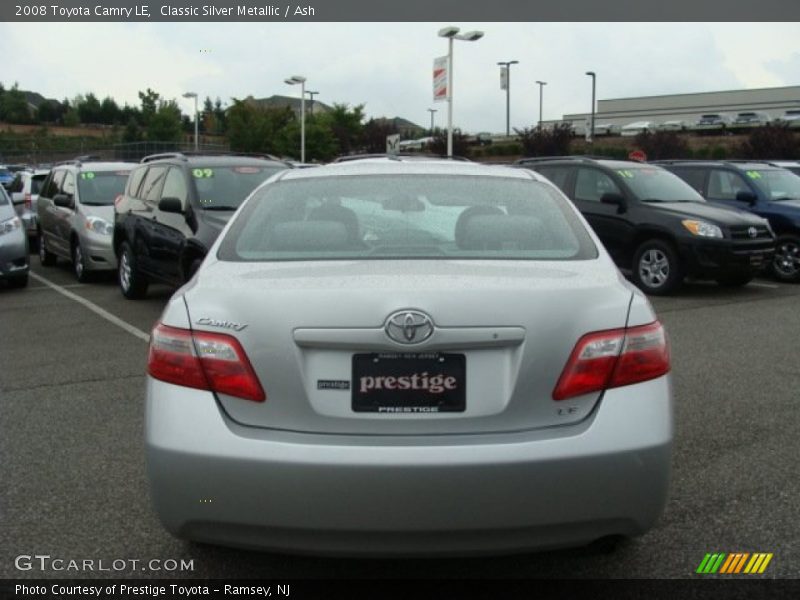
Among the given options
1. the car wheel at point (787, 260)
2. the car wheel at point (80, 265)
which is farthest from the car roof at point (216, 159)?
the car wheel at point (787, 260)

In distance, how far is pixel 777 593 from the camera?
128 inches

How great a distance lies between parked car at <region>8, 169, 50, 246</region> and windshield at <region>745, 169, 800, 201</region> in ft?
40.8

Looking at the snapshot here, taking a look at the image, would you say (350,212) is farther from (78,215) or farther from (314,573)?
(78,215)

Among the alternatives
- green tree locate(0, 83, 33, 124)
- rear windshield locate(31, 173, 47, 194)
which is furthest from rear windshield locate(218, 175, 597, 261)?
green tree locate(0, 83, 33, 124)

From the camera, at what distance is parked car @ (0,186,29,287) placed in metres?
11.9

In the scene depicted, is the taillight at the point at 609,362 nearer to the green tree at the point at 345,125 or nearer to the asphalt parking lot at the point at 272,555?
the asphalt parking lot at the point at 272,555

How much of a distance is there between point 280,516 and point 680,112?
105 meters

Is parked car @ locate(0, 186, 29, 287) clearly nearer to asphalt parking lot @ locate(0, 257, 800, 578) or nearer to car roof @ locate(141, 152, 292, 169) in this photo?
car roof @ locate(141, 152, 292, 169)

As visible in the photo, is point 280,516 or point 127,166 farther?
point 127,166

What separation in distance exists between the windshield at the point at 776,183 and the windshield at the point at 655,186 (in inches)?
67.9

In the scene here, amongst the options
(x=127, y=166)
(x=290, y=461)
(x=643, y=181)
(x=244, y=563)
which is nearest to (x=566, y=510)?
(x=290, y=461)

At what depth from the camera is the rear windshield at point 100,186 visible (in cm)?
1356

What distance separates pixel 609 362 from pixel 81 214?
37.7ft

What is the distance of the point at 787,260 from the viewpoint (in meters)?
13.3
